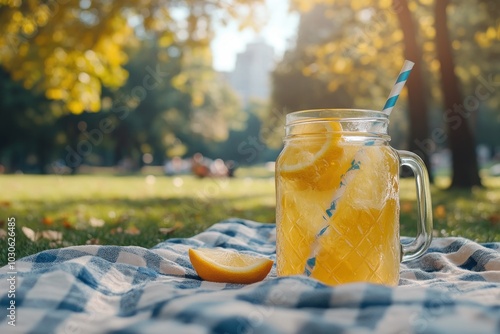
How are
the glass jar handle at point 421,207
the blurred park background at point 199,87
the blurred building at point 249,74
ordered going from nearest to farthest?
1. the glass jar handle at point 421,207
2. the blurred park background at point 199,87
3. the blurred building at point 249,74

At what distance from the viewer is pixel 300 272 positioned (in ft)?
6.41

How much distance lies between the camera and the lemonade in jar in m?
1.89

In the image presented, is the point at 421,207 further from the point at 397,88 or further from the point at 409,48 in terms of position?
the point at 409,48

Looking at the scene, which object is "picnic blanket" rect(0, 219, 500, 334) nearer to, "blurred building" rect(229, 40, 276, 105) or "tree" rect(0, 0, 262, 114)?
"tree" rect(0, 0, 262, 114)

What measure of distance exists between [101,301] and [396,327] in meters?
0.91

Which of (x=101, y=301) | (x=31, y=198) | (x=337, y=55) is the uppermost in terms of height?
(x=337, y=55)

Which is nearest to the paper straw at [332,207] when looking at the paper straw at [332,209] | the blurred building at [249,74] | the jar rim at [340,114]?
the paper straw at [332,209]

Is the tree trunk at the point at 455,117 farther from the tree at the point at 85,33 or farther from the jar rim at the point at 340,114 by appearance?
the jar rim at the point at 340,114

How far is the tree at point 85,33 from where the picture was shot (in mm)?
9211

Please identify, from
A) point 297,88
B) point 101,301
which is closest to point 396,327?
point 101,301

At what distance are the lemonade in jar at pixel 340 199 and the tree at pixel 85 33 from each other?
755 centimetres

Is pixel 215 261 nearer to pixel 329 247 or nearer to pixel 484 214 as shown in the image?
pixel 329 247

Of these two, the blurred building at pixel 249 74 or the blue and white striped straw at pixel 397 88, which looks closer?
the blue and white striped straw at pixel 397 88

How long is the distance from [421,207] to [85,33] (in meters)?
8.43
